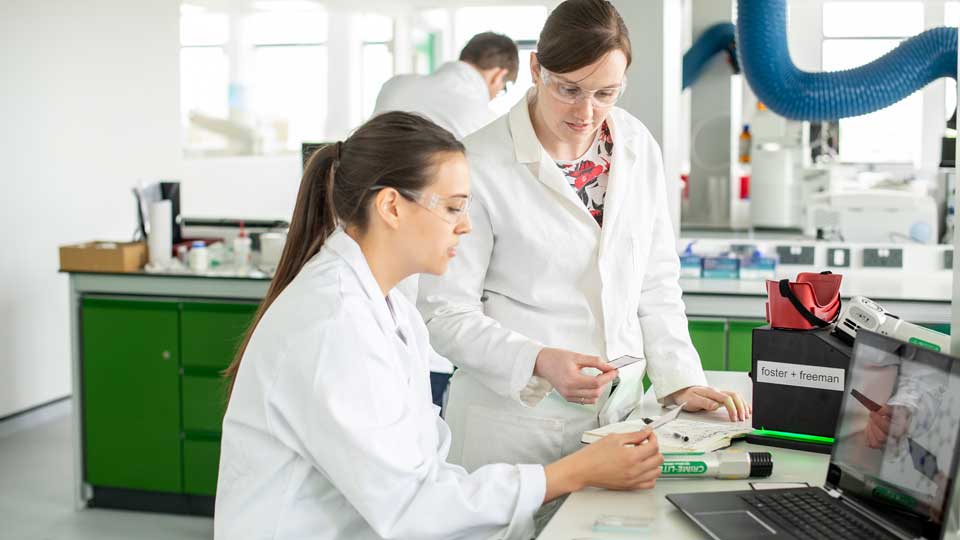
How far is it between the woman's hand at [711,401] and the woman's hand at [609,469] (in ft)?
1.52

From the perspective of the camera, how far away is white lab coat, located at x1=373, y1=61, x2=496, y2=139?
12.9 ft

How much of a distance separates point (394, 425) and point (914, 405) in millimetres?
709

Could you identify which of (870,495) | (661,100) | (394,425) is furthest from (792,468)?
(661,100)

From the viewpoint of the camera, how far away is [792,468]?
71.1 inches

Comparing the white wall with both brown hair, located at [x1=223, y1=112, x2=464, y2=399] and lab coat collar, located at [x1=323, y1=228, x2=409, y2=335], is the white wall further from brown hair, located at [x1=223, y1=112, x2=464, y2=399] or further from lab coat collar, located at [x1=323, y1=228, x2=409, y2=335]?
lab coat collar, located at [x1=323, y1=228, x2=409, y2=335]

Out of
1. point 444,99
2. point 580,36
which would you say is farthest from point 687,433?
point 444,99

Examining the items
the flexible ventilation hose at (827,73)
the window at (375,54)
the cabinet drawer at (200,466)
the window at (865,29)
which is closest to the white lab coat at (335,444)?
the cabinet drawer at (200,466)

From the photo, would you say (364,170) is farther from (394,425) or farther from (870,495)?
(870,495)

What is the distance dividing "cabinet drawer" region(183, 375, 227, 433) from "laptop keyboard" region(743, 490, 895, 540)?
2.93m

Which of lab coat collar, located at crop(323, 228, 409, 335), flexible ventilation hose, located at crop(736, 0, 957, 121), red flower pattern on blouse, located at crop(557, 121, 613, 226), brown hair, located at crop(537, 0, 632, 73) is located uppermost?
flexible ventilation hose, located at crop(736, 0, 957, 121)

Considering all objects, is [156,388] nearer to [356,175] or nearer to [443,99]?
[443,99]

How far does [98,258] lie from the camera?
4215 millimetres

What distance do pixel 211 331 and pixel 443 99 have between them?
1.30 metres

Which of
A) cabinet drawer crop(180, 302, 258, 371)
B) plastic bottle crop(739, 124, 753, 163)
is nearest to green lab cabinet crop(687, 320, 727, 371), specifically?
cabinet drawer crop(180, 302, 258, 371)
